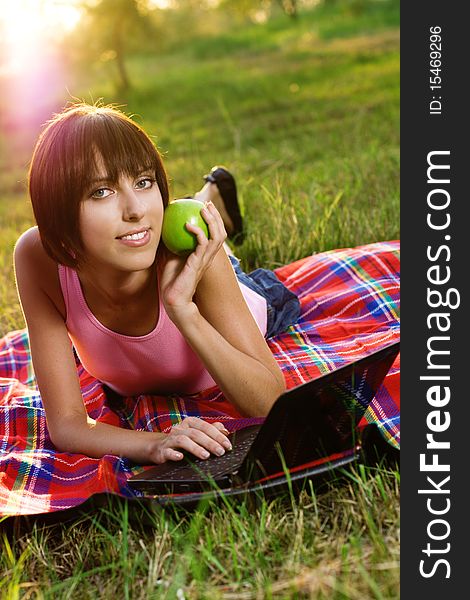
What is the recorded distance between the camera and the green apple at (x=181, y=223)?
8.32 ft

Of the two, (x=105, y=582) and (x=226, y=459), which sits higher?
(x=226, y=459)

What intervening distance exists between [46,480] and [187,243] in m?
0.89

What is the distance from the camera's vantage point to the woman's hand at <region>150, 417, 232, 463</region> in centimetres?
244

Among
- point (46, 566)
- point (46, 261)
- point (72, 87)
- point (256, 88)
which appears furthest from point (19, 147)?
point (46, 566)

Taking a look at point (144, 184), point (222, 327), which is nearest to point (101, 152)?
point (144, 184)

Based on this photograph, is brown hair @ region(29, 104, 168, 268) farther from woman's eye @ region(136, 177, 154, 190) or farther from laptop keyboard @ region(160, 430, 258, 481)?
laptop keyboard @ region(160, 430, 258, 481)

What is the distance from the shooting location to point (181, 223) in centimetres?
254

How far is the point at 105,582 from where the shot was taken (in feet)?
7.04

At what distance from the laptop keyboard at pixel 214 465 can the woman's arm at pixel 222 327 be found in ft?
0.74

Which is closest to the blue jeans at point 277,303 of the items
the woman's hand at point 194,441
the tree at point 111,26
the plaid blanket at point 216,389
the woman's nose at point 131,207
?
the plaid blanket at point 216,389

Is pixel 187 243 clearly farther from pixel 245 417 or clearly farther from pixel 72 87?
pixel 72 87

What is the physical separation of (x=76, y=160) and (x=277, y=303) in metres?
1.46

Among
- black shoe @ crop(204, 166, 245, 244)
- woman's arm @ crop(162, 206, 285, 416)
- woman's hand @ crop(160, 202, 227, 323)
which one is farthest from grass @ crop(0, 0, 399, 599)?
woman's hand @ crop(160, 202, 227, 323)

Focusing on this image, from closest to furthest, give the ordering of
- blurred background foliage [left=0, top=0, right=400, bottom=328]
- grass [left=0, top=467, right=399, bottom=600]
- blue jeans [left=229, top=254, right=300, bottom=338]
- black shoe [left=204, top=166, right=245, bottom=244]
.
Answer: grass [left=0, top=467, right=399, bottom=600]
blue jeans [left=229, top=254, right=300, bottom=338]
black shoe [left=204, top=166, right=245, bottom=244]
blurred background foliage [left=0, top=0, right=400, bottom=328]
